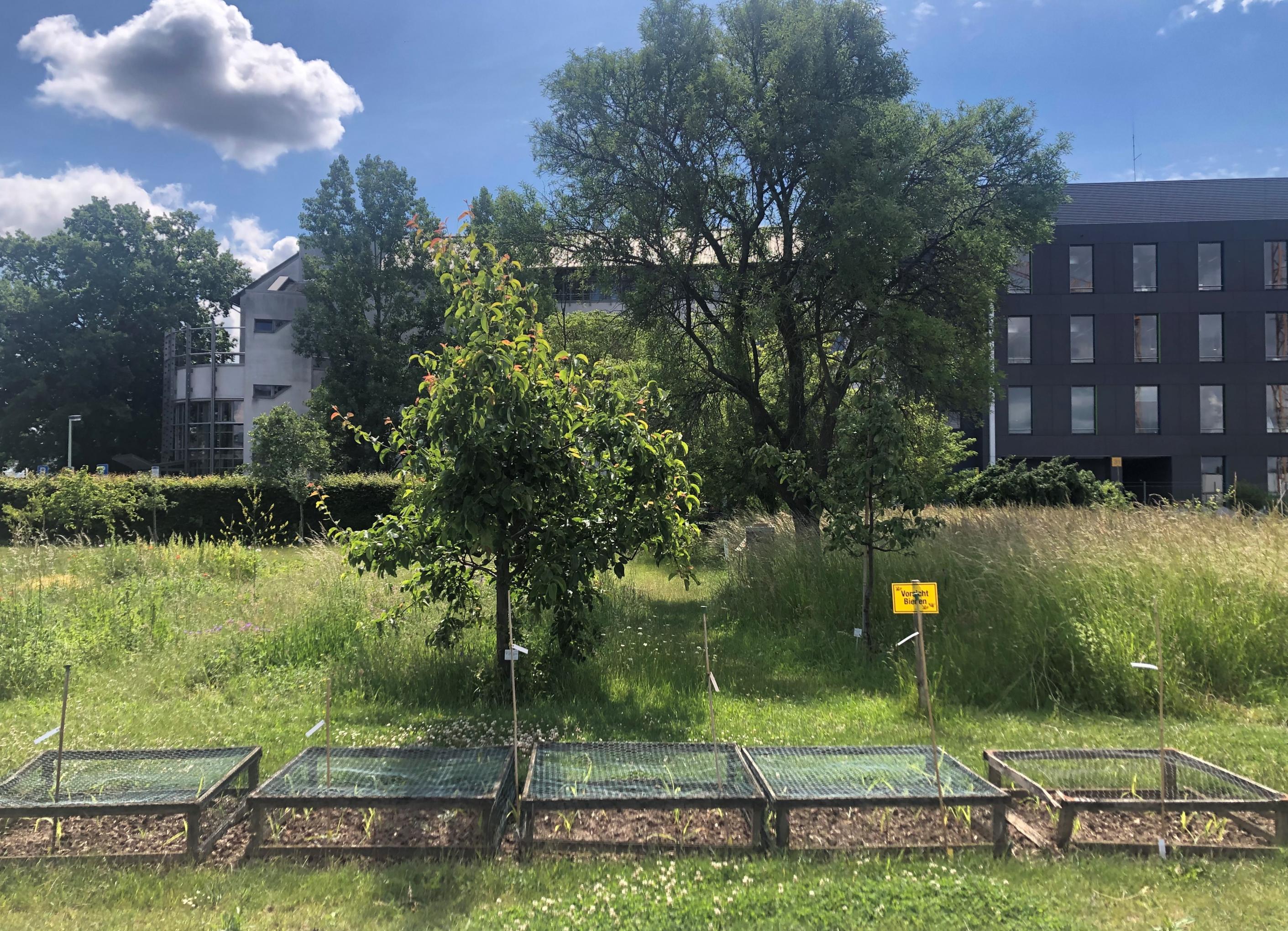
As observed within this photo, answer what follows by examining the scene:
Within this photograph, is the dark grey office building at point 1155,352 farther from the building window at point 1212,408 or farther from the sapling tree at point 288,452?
the sapling tree at point 288,452

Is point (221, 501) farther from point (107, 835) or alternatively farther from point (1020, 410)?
point (1020, 410)

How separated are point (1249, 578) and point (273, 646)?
8953 millimetres

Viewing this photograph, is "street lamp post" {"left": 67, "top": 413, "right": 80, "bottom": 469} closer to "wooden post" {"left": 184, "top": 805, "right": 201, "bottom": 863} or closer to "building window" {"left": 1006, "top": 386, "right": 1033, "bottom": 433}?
"wooden post" {"left": 184, "top": 805, "right": 201, "bottom": 863}

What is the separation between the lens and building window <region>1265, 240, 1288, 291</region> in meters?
35.8

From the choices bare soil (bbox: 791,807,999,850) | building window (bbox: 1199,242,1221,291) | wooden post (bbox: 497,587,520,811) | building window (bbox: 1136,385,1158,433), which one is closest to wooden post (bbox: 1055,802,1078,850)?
bare soil (bbox: 791,807,999,850)

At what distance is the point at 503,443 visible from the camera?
5.23 metres

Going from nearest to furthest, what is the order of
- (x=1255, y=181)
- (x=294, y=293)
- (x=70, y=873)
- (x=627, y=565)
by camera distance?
(x=70, y=873), (x=627, y=565), (x=1255, y=181), (x=294, y=293)

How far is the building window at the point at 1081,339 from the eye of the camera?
119ft

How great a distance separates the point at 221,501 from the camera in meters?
23.2

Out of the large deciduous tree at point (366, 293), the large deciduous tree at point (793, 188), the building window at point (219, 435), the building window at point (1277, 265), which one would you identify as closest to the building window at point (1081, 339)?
the building window at point (1277, 265)

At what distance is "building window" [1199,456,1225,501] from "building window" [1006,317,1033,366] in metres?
9.20

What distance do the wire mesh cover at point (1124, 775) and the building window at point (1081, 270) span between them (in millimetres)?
37778

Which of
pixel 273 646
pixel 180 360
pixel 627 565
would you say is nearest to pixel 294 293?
pixel 180 360

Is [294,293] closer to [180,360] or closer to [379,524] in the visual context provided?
[180,360]
